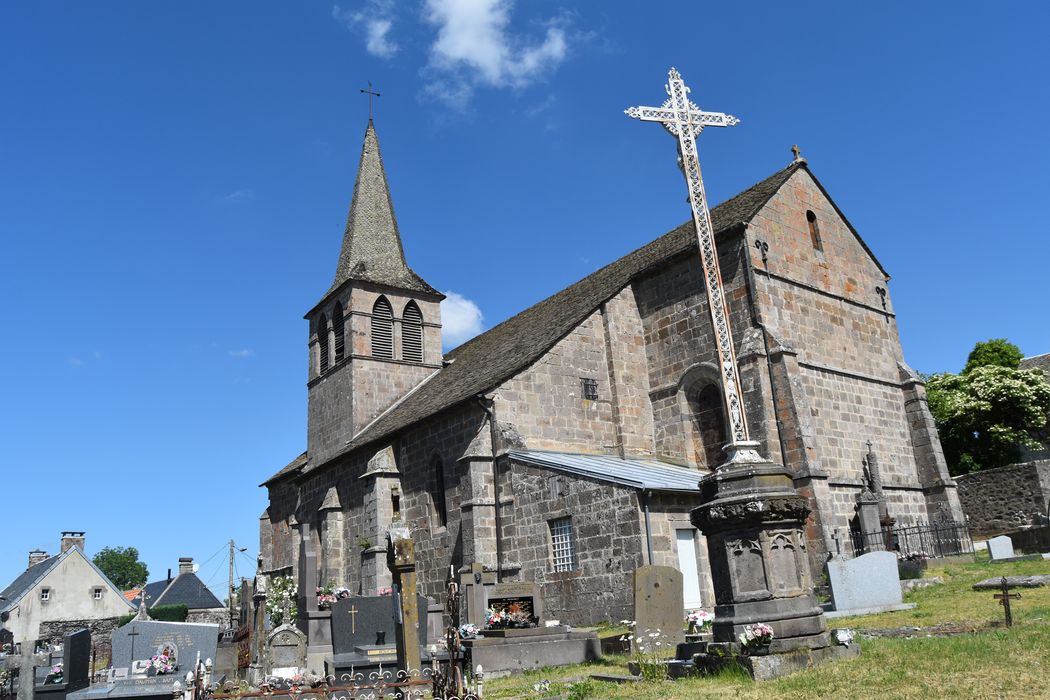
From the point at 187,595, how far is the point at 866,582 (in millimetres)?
48848

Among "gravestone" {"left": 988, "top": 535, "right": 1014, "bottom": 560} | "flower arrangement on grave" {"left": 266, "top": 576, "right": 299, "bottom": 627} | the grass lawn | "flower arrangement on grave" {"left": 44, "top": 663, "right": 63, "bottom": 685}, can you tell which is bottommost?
the grass lawn

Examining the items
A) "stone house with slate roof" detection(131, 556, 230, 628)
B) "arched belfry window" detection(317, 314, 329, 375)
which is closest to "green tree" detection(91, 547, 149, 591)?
"stone house with slate roof" detection(131, 556, 230, 628)

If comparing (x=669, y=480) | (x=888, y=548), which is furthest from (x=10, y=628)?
(x=888, y=548)

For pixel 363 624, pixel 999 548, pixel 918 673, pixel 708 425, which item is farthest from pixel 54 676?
pixel 999 548

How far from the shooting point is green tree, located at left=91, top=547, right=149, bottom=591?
96.7 m

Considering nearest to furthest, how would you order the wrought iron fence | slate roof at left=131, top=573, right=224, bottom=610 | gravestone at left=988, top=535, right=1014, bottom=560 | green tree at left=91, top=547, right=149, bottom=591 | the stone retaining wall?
1. gravestone at left=988, top=535, right=1014, bottom=560
2. the wrought iron fence
3. the stone retaining wall
4. slate roof at left=131, top=573, right=224, bottom=610
5. green tree at left=91, top=547, right=149, bottom=591

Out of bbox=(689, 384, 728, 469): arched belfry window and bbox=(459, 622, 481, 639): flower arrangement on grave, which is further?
bbox=(689, 384, 728, 469): arched belfry window

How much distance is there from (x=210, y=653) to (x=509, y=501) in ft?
25.3

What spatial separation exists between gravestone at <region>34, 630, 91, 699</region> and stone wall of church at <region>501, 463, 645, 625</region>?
9.68 meters

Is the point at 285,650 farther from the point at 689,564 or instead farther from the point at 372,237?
the point at 372,237

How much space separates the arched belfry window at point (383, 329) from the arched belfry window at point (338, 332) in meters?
1.44

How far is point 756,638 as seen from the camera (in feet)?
27.6

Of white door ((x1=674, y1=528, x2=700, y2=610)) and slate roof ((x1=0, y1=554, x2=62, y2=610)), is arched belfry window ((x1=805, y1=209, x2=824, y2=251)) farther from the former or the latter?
slate roof ((x1=0, y1=554, x2=62, y2=610))

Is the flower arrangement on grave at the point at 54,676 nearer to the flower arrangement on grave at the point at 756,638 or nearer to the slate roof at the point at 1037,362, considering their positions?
the flower arrangement on grave at the point at 756,638
